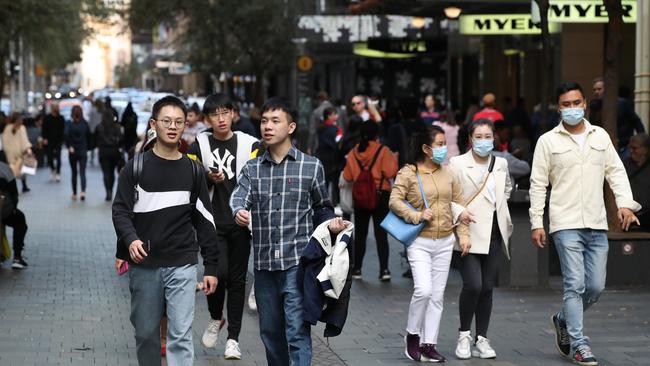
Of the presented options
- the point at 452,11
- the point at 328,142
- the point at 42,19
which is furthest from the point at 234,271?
the point at 42,19

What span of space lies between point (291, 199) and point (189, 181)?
55cm

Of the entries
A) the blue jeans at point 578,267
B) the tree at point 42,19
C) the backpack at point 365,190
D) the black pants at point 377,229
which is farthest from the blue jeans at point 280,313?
the tree at point 42,19

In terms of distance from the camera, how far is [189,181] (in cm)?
695

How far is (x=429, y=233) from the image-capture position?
895cm

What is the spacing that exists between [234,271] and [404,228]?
1177 mm

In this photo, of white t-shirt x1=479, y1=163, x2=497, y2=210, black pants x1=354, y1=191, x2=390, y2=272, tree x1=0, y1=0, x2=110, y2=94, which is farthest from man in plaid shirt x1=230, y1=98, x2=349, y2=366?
tree x1=0, y1=0, x2=110, y2=94

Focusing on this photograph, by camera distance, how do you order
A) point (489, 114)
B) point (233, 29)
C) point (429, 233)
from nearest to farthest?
point (429, 233)
point (489, 114)
point (233, 29)

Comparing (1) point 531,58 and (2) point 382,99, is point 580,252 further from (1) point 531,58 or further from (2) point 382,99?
(2) point 382,99

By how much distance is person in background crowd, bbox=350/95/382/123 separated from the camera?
17.6 metres

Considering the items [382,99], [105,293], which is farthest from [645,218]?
[382,99]

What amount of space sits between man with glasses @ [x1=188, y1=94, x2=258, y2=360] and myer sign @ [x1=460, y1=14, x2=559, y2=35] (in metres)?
14.0

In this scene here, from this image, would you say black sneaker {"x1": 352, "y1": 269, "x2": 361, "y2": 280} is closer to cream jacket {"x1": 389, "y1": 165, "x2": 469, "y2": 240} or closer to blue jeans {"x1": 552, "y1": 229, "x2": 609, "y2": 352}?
cream jacket {"x1": 389, "y1": 165, "x2": 469, "y2": 240}

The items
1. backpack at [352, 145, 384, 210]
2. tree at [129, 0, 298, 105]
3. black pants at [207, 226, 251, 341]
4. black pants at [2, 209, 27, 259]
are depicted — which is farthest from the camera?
tree at [129, 0, 298, 105]

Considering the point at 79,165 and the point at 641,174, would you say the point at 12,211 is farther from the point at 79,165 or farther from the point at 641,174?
the point at 79,165
